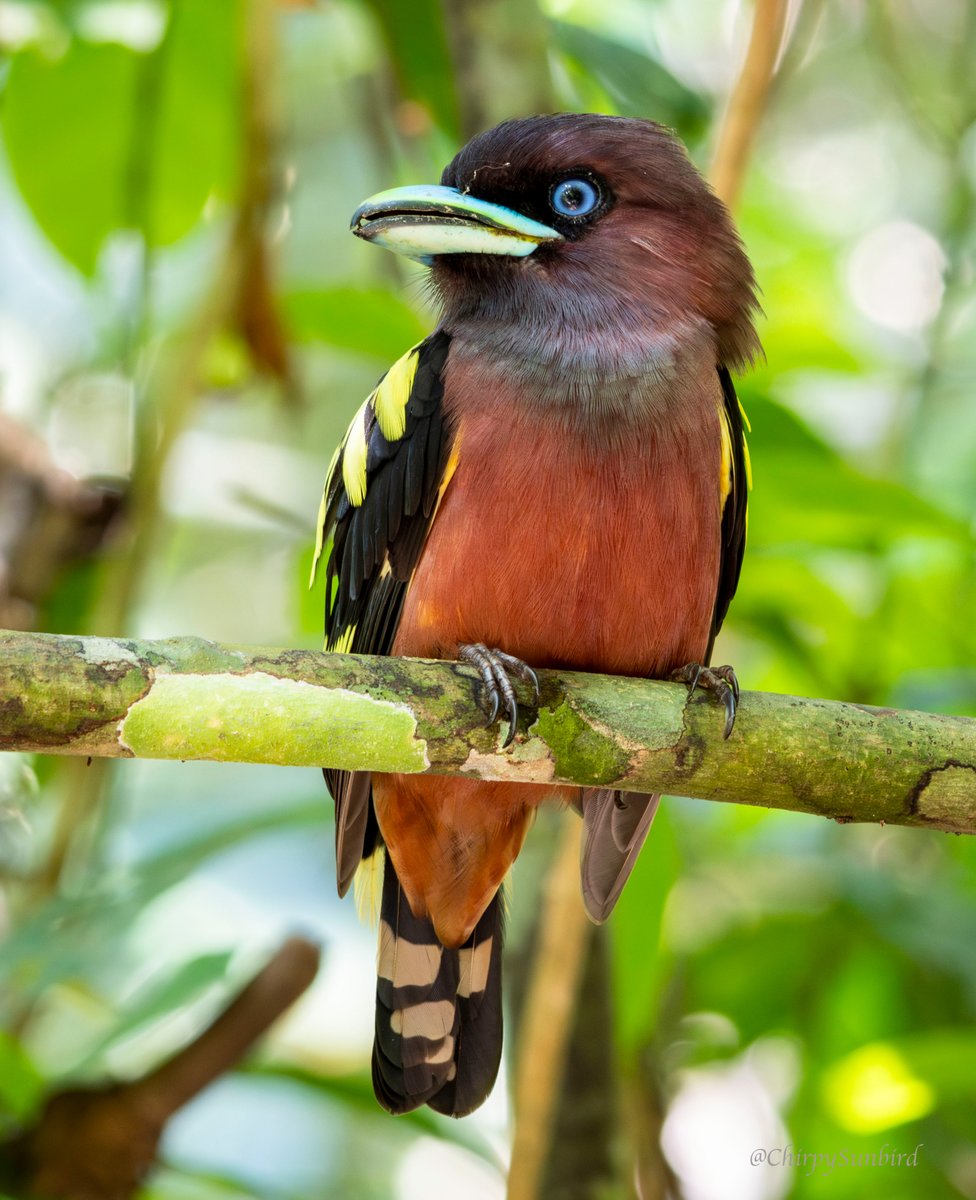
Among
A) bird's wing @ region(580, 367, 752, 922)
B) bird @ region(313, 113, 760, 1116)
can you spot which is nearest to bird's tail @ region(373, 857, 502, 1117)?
bird @ region(313, 113, 760, 1116)

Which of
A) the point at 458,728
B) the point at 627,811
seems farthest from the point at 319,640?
the point at 458,728

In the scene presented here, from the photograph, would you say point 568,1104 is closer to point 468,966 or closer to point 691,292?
point 468,966

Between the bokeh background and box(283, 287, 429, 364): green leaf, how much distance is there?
0.01m

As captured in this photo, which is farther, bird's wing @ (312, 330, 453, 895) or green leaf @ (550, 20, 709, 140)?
green leaf @ (550, 20, 709, 140)

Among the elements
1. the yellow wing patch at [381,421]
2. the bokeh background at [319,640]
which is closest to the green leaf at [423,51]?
the bokeh background at [319,640]

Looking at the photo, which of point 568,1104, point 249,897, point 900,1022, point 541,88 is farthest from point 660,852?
point 541,88

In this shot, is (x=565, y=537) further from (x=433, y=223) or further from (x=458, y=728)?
(x=433, y=223)

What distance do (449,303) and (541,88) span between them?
2.89 ft

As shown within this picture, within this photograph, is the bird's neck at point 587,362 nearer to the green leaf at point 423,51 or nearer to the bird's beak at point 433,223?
the bird's beak at point 433,223

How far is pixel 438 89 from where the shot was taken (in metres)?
3.81

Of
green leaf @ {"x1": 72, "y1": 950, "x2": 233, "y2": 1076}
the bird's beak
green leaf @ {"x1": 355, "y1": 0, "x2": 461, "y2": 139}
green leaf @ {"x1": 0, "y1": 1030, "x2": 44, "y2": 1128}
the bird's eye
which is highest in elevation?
green leaf @ {"x1": 355, "y1": 0, "x2": 461, "y2": 139}

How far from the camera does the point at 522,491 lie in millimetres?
2666

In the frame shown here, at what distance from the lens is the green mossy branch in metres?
2.00

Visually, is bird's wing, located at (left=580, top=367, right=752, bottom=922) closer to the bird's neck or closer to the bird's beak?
the bird's neck
